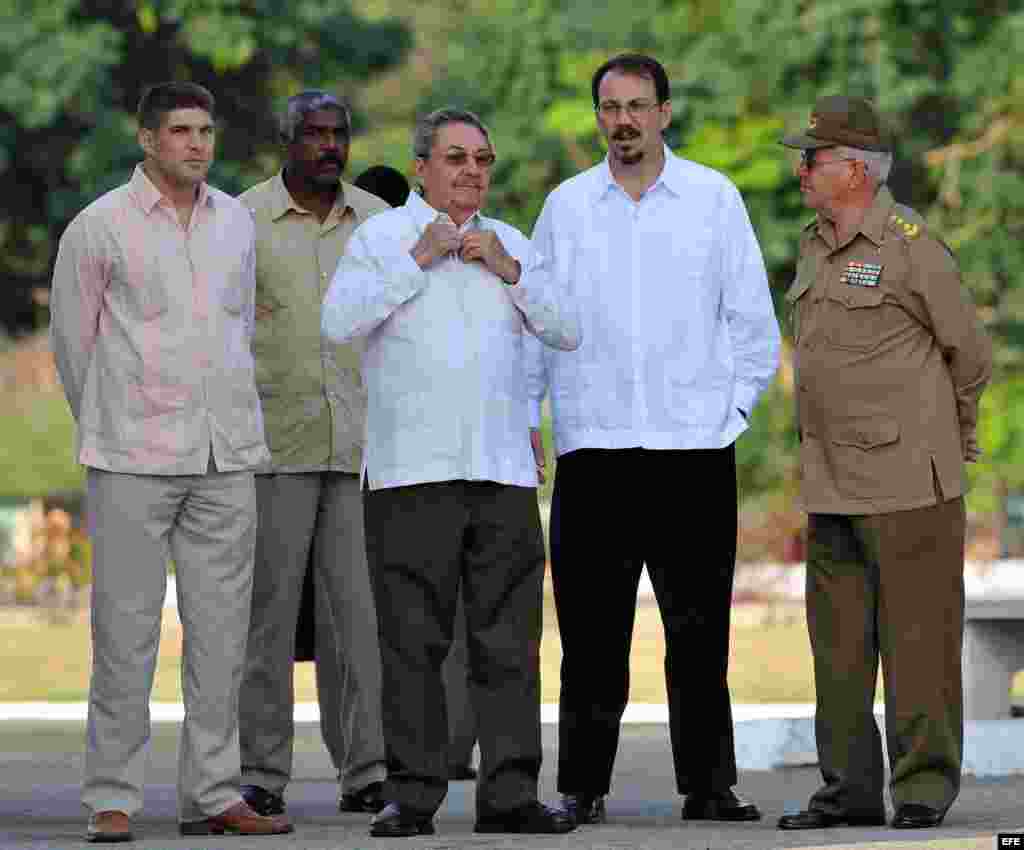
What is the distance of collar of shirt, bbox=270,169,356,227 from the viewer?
9.40 metres

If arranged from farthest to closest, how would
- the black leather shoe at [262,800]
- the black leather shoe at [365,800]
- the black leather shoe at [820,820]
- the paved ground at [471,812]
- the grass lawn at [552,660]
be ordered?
the grass lawn at [552,660] → the black leather shoe at [365,800] → the black leather shoe at [262,800] → the black leather shoe at [820,820] → the paved ground at [471,812]

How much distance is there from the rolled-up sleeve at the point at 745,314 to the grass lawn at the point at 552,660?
20.7ft

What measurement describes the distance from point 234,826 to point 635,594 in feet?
4.48

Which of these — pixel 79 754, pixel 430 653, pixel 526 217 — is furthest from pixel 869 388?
pixel 526 217

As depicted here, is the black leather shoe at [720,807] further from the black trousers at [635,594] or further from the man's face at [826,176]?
the man's face at [826,176]

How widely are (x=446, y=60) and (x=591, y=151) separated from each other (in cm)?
281

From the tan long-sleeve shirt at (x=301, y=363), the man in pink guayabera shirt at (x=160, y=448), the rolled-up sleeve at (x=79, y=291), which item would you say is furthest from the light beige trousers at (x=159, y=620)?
the tan long-sleeve shirt at (x=301, y=363)

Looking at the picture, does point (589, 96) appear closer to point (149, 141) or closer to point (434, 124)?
point (149, 141)

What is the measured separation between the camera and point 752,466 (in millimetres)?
25422

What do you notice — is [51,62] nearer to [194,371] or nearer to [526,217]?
[526,217]

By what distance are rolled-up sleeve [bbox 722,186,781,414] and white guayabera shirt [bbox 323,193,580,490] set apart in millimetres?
621

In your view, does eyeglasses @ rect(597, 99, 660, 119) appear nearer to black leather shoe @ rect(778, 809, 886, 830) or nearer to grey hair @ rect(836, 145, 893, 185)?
grey hair @ rect(836, 145, 893, 185)

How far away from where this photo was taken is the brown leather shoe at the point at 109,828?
8.16 meters

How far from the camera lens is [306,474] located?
9.27 meters
